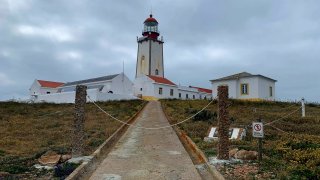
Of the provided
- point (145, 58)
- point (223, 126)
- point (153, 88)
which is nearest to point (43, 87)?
point (145, 58)

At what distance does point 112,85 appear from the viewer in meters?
47.0

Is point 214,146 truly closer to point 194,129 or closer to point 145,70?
point 194,129

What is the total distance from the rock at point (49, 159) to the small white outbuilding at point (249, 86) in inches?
1256

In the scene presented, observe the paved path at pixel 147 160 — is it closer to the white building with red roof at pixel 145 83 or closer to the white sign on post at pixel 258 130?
the white sign on post at pixel 258 130

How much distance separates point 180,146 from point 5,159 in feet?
18.4

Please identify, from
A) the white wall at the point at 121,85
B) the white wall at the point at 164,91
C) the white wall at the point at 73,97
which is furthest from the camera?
the white wall at the point at 164,91

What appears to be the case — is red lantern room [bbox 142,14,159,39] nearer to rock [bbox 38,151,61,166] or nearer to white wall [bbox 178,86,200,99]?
white wall [bbox 178,86,200,99]

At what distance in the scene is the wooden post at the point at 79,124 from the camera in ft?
34.0

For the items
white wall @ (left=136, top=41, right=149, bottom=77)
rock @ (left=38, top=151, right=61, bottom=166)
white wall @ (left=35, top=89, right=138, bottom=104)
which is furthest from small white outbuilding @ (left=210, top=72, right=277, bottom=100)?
rock @ (left=38, top=151, right=61, bottom=166)

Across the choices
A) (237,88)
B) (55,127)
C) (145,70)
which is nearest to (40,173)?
(55,127)

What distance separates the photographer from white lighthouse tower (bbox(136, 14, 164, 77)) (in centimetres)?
5722

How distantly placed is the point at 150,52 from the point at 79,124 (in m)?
46.9

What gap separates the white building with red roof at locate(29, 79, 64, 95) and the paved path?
4319cm

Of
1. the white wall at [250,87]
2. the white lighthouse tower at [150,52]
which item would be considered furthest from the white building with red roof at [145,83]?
the white wall at [250,87]
